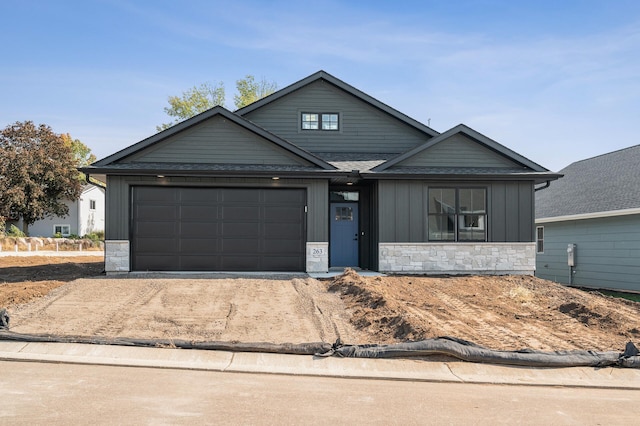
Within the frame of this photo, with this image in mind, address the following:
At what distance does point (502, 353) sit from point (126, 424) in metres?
4.96

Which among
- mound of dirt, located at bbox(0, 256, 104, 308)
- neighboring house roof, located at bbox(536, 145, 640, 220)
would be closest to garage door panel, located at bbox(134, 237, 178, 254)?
mound of dirt, located at bbox(0, 256, 104, 308)

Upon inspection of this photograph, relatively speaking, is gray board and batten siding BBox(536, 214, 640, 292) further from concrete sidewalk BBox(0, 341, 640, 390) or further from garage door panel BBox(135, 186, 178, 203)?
garage door panel BBox(135, 186, 178, 203)

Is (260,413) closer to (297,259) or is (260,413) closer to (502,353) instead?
(502,353)

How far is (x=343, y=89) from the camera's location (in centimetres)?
1928

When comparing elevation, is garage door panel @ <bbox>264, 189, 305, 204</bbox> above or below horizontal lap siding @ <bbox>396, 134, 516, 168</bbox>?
below

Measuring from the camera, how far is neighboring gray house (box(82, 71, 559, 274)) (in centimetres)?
1579

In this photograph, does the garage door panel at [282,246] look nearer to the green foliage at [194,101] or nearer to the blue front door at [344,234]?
the blue front door at [344,234]

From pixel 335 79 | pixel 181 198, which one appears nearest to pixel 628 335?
pixel 181 198

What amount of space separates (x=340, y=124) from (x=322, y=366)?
498 inches

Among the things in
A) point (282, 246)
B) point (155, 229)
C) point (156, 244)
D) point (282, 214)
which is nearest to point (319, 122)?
point (282, 214)

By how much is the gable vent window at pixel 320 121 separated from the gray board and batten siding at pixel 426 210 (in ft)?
12.3

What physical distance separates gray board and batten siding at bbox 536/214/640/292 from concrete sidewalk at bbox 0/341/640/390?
39.4ft

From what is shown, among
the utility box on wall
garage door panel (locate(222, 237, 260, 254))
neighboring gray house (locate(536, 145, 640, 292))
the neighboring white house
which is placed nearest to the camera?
garage door panel (locate(222, 237, 260, 254))

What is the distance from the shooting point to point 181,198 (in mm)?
15969
